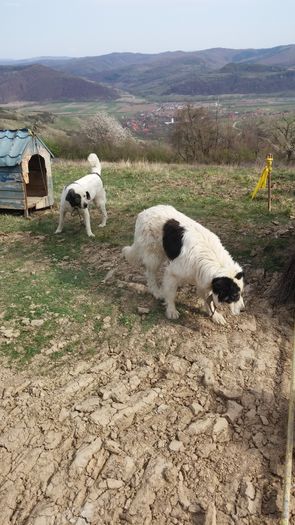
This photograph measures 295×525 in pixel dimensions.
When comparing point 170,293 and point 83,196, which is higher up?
point 83,196

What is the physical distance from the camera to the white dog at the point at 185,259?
5.35 m

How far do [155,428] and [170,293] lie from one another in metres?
2.16

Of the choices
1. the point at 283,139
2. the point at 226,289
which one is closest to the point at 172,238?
the point at 226,289

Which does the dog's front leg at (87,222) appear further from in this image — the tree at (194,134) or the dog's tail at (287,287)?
the tree at (194,134)

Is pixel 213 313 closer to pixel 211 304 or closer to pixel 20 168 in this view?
pixel 211 304

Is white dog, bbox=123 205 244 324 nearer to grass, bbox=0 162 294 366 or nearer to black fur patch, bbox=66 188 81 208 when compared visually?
grass, bbox=0 162 294 366

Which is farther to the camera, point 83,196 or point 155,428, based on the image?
point 83,196

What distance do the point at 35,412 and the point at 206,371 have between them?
2.07 m

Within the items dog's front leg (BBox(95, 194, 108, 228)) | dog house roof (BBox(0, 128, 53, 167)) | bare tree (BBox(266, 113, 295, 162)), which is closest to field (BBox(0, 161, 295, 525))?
dog's front leg (BBox(95, 194, 108, 228))

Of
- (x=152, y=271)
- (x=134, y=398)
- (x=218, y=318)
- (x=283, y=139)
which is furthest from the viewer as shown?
(x=283, y=139)

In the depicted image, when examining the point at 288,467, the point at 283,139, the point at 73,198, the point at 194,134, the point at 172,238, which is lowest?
the point at 283,139

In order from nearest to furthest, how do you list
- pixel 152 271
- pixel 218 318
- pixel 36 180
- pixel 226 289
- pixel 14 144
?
pixel 226 289 < pixel 218 318 < pixel 152 271 < pixel 14 144 < pixel 36 180

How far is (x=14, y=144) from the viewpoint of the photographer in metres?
11.1

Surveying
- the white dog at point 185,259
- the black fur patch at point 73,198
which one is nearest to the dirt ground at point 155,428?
the white dog at point 185,259
